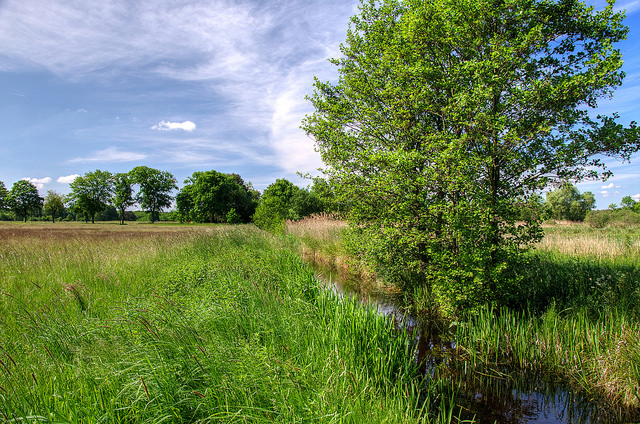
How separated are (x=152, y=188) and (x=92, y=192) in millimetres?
11255

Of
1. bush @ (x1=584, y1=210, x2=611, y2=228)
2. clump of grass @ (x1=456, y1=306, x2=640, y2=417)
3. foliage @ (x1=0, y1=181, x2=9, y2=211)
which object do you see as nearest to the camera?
clump of grass @ (x1=456, y1=306, x2=640, y2=417)

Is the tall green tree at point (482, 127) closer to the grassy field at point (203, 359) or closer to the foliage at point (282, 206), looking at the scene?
the grassy field at point (203, 359)

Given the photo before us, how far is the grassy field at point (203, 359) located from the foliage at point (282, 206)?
730 inches

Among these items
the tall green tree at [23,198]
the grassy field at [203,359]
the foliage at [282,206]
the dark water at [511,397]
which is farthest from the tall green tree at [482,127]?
the tall green tree at [23,198]

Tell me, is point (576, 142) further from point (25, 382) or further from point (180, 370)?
point (25, 382)

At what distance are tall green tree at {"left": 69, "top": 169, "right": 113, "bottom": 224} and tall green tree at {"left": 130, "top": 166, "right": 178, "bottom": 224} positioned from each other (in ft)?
21.9

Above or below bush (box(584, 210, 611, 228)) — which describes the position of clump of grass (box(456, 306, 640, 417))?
below

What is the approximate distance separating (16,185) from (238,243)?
244 ft

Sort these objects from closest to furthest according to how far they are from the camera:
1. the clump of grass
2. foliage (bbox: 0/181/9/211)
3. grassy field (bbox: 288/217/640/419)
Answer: the clump of grass < grassy field (bbox: 288/217/640/419) < foliage (bbox: 0/181/9/211)

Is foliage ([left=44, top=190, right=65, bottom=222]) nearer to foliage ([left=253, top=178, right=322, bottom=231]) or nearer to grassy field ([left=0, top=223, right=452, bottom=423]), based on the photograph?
foliage ([left=253, top=178, right=322, bottom=231])

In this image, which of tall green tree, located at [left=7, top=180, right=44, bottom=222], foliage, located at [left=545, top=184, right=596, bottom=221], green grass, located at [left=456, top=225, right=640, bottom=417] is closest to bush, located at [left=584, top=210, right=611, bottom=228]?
foliage, located at [left=545, top=184, right=596, bottom=221]

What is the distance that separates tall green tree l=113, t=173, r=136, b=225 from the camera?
64.2 metres

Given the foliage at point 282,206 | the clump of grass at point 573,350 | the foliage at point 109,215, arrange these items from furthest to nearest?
1. the foliage at point 109,215
2. the foliage at point 282,206
3. the clump of grass at point 573,350

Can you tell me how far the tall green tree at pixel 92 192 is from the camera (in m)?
61.9
